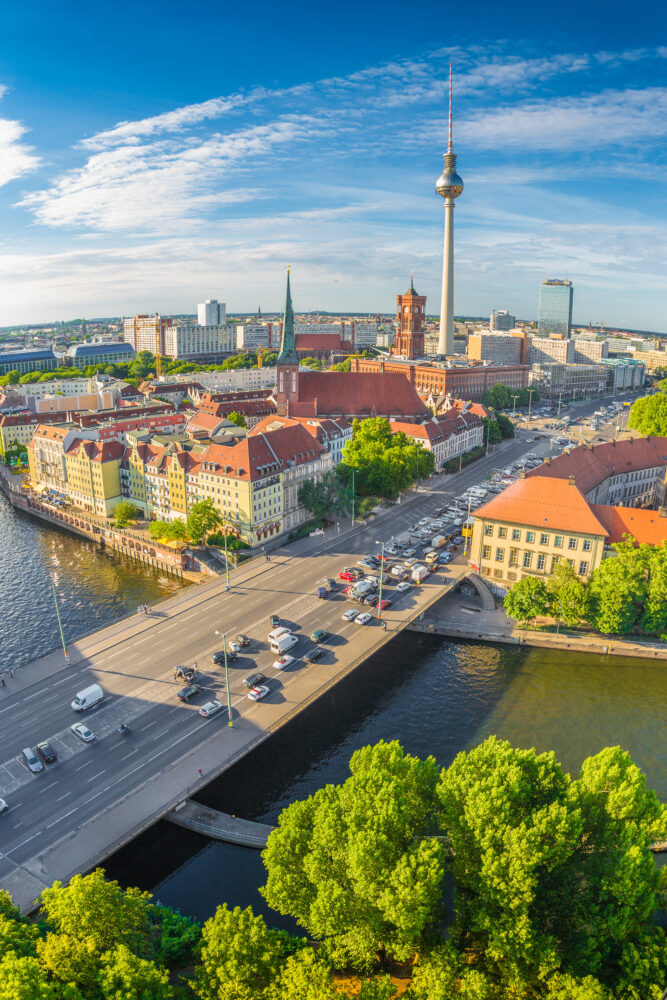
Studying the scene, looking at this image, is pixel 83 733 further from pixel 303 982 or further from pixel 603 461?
pixel 603 461

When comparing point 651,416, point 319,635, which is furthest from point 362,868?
point 651,416

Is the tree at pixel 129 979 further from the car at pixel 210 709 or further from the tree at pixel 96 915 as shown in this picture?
the car at pixel 210 709

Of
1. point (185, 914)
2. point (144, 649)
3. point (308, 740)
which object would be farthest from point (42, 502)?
point (185, 914)

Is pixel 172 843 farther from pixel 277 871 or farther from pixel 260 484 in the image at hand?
pixel 260 484

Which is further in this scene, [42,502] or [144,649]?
[42,502]

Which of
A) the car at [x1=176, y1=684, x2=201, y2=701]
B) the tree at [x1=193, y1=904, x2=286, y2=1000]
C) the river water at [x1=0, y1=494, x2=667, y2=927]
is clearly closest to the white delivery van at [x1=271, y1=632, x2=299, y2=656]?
the river water at [x1=0, y1=494, x2=667, y2=927]

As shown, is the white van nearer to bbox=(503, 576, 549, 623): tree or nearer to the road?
the road
